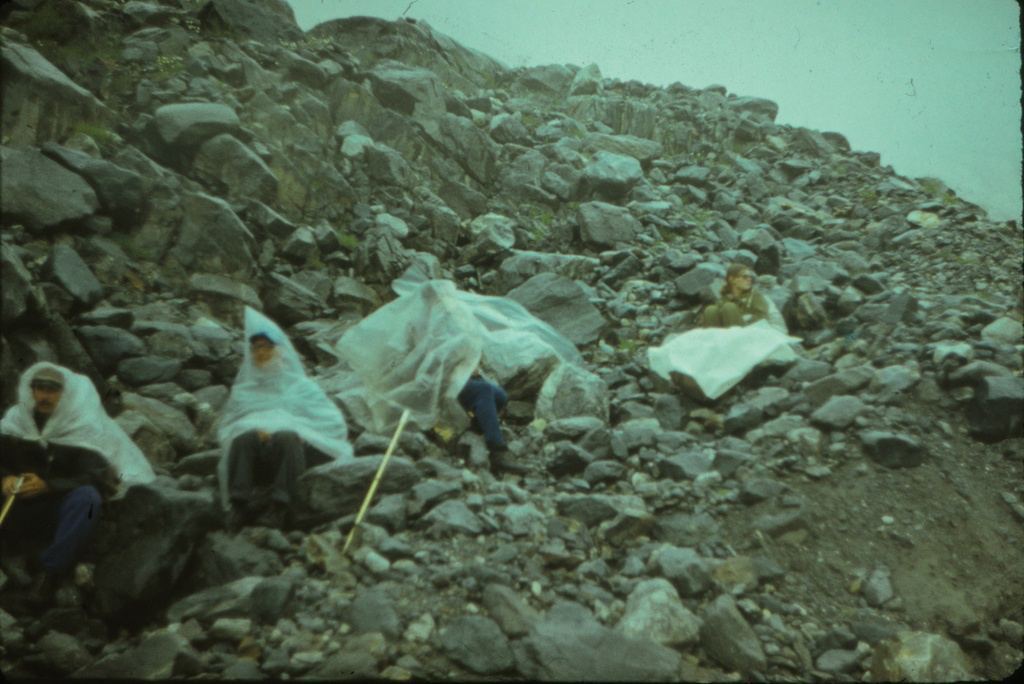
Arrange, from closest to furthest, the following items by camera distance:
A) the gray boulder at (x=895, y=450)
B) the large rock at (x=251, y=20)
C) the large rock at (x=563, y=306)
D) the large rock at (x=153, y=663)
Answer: the large rock at (x=153, y=663) < the gray boulder at (x=895, y=450) < the large rock at (x=563, y=306) < the large rock at (x=251, y=20)

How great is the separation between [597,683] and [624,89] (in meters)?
14.5

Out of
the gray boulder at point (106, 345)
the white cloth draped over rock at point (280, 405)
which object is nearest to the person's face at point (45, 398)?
the white cloth draped over rock at point (280, 405)

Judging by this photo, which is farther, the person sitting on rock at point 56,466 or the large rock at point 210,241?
the large rock at point 210,241

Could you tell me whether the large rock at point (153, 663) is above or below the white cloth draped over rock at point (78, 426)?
below

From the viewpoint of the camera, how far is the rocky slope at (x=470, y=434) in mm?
2588

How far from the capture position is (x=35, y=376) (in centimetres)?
305

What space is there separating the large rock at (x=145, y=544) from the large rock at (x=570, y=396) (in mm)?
2540

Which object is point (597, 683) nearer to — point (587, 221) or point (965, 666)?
point (965, 666)

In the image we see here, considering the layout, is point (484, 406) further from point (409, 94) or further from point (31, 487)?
point (409, 94)

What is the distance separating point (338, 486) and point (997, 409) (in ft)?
12.8

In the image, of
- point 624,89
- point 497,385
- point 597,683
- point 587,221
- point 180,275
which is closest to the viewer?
point 597,683

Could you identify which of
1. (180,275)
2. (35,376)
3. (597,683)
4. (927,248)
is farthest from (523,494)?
(927,248)

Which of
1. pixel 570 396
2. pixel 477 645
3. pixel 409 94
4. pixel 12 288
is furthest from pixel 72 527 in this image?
pixel 409 94

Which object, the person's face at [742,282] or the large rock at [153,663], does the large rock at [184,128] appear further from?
the person's face at [742,282]
